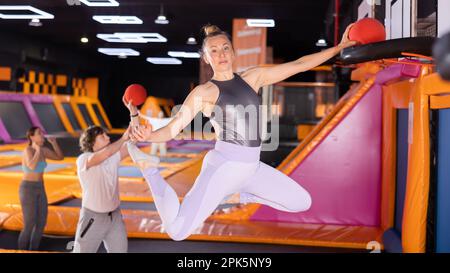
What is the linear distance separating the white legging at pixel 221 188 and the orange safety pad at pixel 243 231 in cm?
244

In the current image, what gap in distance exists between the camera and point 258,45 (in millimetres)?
7527

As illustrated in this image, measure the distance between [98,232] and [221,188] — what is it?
56.6 inches

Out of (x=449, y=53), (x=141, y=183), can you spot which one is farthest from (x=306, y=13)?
(x=449, y=53)

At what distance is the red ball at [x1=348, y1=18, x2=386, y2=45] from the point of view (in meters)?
1.63

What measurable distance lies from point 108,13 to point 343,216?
17.2 ft

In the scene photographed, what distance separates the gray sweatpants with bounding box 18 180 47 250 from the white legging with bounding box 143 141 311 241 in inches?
87.4

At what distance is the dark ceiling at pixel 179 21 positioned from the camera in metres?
7.51

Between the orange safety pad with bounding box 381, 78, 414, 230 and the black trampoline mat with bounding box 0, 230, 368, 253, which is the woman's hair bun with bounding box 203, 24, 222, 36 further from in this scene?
the orange safety pad with bounding box 381, 78, 414, 230

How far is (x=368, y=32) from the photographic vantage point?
1.64m

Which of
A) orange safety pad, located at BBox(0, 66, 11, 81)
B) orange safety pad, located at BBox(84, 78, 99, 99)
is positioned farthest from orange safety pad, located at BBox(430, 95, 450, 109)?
orange safety pad, located at BBox(84, 78, 99, 99)

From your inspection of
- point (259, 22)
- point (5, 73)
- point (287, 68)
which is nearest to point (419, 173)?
point (287, 68)

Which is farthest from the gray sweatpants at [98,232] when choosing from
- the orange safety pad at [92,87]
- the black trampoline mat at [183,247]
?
the orange safety pad at [92,87]

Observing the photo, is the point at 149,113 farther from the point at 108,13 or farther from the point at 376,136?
the point at 376,136

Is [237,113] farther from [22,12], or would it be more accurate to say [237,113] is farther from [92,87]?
[92,87]
